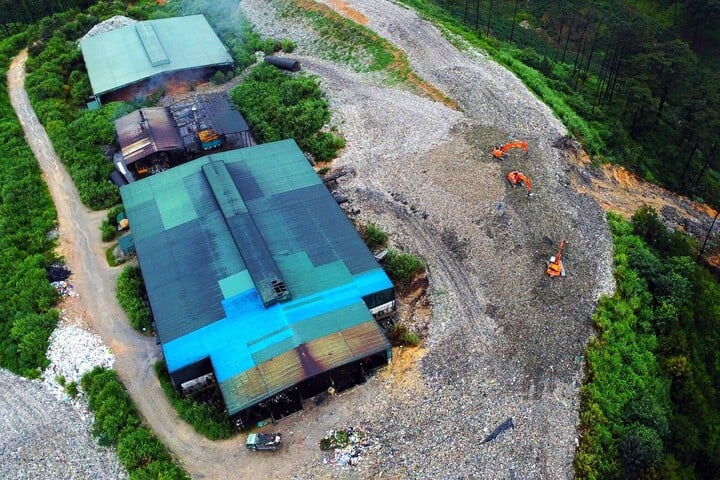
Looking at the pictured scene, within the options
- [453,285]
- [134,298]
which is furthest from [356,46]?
[134,298]

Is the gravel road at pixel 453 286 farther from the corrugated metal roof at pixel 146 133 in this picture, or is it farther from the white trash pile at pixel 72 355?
the corrugated metal roof at pixel 146 133

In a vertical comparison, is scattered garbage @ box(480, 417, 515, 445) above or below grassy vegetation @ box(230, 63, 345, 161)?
below

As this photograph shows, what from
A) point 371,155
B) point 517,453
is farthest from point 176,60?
point 517,453

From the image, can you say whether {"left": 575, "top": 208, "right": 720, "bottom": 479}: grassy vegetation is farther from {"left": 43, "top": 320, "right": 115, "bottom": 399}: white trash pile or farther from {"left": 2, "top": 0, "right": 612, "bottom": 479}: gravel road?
{"left": 43, "top": 320, "right": 115, "bottom": 399}: white trash pile

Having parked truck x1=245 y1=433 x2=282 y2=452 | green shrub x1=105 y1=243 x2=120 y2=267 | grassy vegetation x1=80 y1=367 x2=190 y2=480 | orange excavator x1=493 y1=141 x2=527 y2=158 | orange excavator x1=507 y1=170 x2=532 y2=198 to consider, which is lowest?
grassy vegetation x1=80 y1=367 x2=190 y2=480

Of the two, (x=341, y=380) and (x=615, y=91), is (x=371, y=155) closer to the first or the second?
(x=341, y=380)

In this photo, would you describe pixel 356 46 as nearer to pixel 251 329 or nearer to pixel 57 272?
pixel 57 272

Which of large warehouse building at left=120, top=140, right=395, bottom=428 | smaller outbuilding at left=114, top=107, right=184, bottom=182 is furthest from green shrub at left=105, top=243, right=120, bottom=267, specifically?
smaller outbuilding at left=114, top=107, right=184, bottom=182
